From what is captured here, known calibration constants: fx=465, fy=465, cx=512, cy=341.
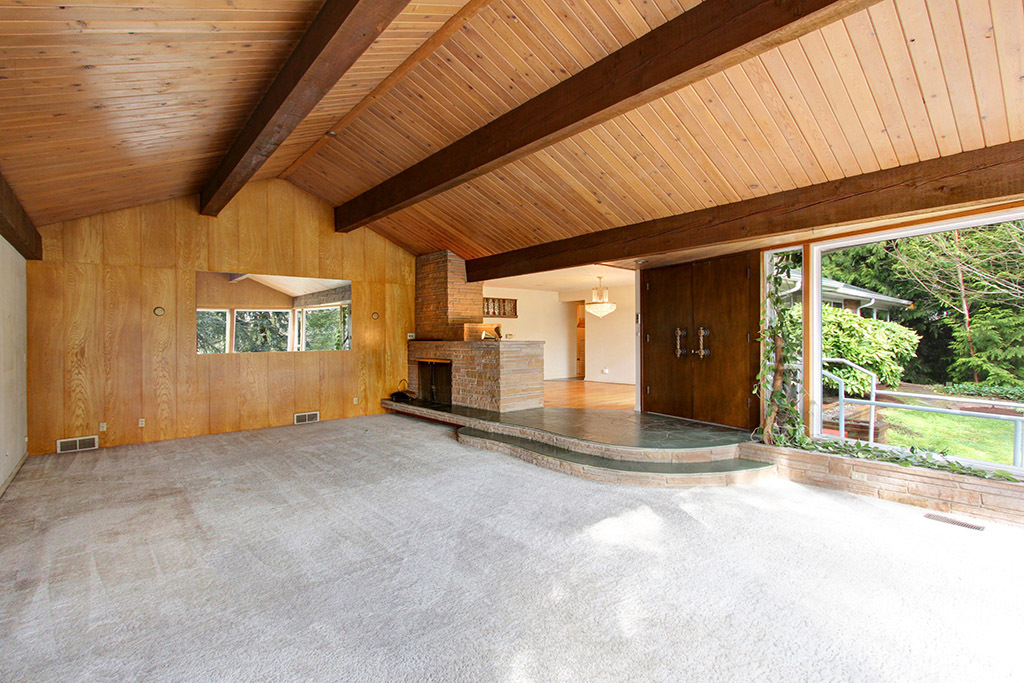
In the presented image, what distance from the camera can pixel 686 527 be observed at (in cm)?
324

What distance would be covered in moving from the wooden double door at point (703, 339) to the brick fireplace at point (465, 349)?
1.73 metres

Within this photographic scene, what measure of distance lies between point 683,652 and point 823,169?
12.1 ft

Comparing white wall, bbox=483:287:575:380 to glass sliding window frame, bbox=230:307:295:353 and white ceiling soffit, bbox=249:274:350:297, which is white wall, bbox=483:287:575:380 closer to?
white ceiling soffit, bbox=249:274:350:297

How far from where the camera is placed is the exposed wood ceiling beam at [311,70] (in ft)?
7.85

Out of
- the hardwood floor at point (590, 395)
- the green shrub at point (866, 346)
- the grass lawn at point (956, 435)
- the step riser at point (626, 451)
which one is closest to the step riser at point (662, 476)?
the step riser at point (626, 451)

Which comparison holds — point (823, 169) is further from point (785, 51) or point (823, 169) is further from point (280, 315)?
point (280, 315)

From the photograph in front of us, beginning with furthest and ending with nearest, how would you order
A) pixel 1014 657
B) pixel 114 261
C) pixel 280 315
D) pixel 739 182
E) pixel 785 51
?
pixel 280 315, pixel 114 261, pixel 739 182, pixel 785 51, pixel 1014 657

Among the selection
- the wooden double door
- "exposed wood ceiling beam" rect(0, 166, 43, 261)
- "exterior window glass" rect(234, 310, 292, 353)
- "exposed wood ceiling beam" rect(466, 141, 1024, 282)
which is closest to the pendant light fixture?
the wooden double door

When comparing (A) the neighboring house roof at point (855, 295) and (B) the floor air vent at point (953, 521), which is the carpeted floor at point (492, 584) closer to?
(B) the floor air vent at point (953, 521)

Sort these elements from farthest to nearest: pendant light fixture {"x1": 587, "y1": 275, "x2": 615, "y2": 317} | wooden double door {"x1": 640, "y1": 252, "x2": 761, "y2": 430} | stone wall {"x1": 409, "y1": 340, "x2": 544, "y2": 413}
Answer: pendant light fixture {"x1": 587, "y1": 275, "x2": 615, "y2": 317}
stone wall {"x1": 409, "y1": 340, "x2": 544, "y2": 413}
wooden double door {"x1": 640, "y1": 252, "x2": 761, "y2": 430}

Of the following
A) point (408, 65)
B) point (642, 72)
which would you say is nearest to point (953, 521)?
point (642, 72)

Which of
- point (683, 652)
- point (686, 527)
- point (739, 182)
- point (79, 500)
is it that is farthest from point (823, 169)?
point (79, 500)

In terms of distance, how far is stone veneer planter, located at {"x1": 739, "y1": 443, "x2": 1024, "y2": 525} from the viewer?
3367mm

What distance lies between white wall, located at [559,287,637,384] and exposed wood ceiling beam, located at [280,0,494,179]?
283 inches
